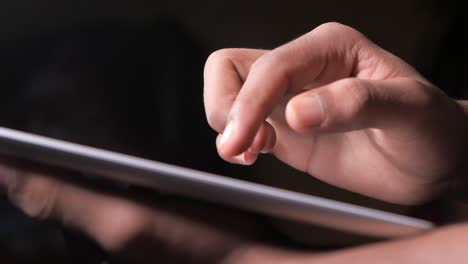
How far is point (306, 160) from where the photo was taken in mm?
358

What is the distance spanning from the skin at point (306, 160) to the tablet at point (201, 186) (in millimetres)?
11

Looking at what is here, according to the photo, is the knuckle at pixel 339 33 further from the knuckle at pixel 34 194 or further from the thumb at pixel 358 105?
the knuckle at pixel 34 194

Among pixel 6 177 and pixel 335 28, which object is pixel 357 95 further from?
pixel 6 177

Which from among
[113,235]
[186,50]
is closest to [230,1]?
[186,50]

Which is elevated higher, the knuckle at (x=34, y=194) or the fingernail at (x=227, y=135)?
the fingernail at (x=227, y=135)

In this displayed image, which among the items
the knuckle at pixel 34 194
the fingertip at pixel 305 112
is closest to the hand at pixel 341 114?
the fingertip at pixel 305 112

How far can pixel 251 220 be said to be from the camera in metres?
0.33

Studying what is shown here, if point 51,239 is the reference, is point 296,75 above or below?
above

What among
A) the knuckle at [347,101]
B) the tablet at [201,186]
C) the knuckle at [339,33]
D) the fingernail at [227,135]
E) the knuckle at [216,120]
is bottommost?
the tablet at [201,186]

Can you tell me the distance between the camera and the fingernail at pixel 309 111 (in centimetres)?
24

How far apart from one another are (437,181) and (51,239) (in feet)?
0.76

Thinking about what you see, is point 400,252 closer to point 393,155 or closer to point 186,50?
point 393,155

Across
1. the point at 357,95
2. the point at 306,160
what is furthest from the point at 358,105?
the point at 306,160

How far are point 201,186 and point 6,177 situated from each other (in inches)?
4.5
